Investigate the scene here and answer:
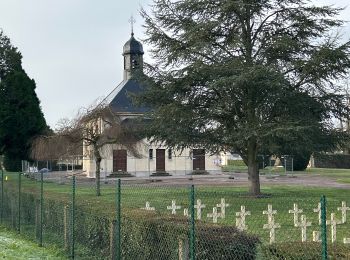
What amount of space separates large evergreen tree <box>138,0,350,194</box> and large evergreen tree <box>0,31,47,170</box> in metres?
27.1

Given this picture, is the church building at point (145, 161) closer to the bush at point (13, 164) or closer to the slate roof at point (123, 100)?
the slate roof at point (123, 100)

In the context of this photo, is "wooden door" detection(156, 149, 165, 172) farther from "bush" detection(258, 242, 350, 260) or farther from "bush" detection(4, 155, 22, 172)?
"bush" detection(258, 242, 350, 260)

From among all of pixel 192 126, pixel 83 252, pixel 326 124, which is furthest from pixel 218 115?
pixel 83 252

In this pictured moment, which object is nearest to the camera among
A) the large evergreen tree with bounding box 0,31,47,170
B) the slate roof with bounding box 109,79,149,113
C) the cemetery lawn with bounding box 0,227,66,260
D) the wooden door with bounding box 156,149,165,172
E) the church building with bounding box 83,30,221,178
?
the cemetery lawn with bounding box 0,227,66,260

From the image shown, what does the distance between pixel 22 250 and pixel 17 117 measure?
143 ft

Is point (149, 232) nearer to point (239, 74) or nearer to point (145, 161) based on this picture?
point (239, 74)

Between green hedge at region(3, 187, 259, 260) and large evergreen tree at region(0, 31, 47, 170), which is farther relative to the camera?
large evergreen tree at region(0, 31, 47, 170)

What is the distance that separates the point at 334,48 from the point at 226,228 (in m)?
21.5

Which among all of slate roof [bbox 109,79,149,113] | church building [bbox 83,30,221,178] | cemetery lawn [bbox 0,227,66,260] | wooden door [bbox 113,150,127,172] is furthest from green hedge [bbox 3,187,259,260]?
slate roof [bbox 109,79,149,113]

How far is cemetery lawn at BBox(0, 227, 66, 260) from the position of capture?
1110 centimetres

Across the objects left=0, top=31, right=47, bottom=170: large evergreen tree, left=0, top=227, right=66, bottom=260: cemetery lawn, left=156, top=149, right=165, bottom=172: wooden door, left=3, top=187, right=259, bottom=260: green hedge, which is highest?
left=0, top=31, right=47, bottom=170: large evergreen tree

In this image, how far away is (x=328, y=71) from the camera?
27.3 m

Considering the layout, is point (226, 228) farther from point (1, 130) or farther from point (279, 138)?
point (1, 130)

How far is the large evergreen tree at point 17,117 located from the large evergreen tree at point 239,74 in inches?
1067
